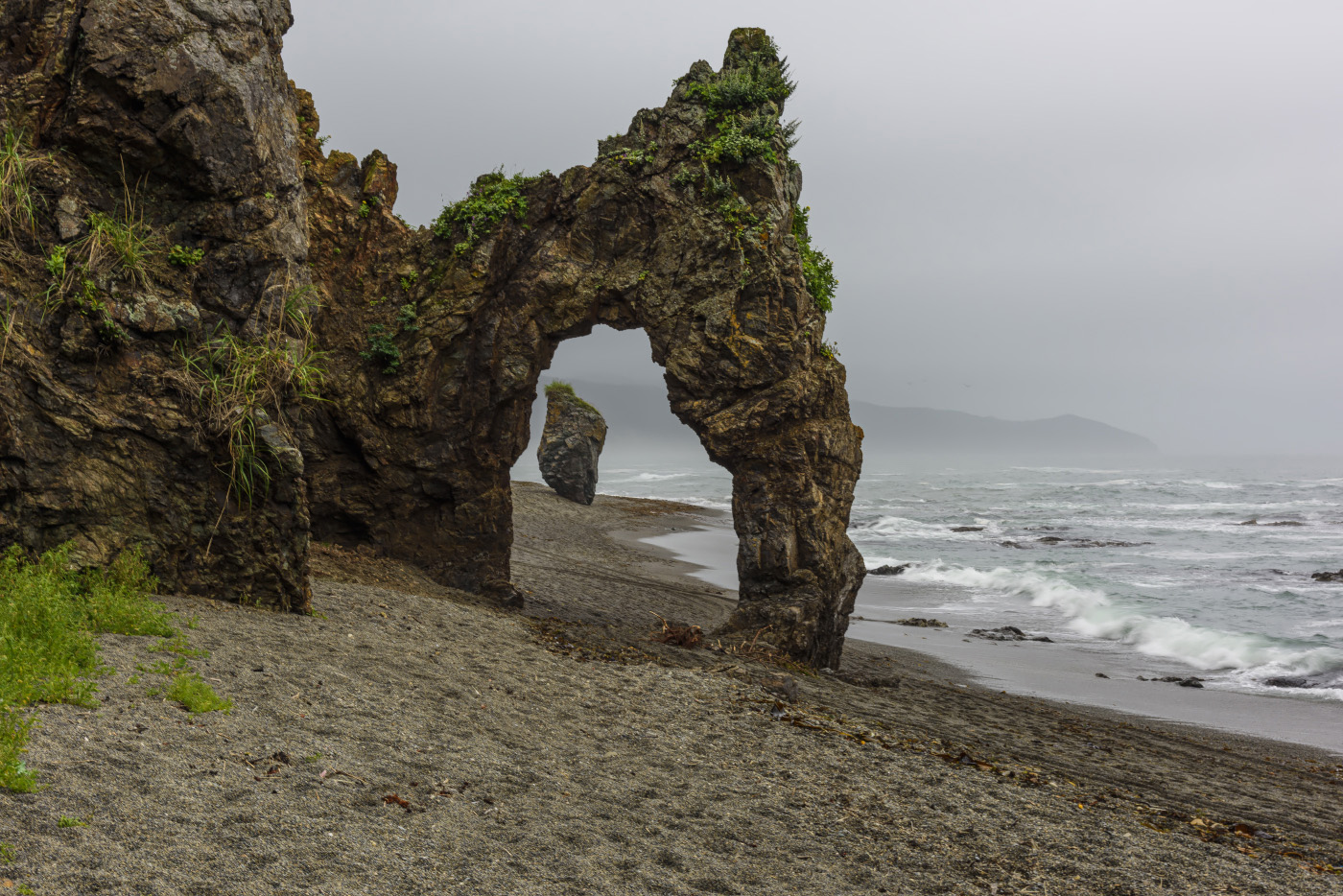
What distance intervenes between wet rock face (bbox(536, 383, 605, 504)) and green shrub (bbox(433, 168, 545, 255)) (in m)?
27.9

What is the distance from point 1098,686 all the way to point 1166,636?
4959 millimetres

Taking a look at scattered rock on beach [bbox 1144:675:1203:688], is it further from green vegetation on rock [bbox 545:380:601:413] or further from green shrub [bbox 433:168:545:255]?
green vegetation on rock [bbox 545:380:601:413]

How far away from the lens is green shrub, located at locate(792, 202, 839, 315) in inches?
525

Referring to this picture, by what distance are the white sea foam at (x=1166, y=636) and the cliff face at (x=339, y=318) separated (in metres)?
9.04

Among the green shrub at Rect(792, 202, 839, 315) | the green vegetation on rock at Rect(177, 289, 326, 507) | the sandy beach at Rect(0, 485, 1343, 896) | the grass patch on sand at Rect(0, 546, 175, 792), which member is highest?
the green shrub at Rect(792, 202, 839, 315)

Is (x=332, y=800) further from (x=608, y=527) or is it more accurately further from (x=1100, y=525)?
(x=1100, y=525)

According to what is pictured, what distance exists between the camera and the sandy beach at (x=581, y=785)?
4.15 metres

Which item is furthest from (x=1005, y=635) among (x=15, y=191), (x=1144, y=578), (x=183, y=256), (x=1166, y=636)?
(x=15, y=191)

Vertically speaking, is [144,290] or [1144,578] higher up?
[144,290]

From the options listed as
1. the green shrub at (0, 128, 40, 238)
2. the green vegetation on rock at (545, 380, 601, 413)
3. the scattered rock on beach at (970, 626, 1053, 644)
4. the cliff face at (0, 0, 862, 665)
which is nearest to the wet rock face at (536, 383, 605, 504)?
the green vegetation on rock at (545, 380, 601, 413)

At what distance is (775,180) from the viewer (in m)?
12.5

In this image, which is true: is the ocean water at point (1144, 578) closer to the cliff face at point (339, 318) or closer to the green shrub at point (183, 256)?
the cliff face at point (339, 318)

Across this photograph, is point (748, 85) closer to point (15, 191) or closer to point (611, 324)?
point (611, 324)

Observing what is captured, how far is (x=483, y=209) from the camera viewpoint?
43.7 feet
